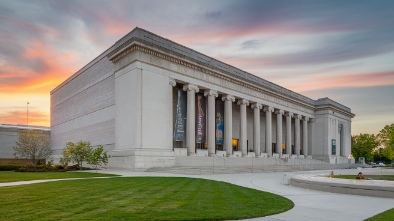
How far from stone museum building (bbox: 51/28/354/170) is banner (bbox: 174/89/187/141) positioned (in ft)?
0.49

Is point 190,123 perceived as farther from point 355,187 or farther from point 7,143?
point 7,143

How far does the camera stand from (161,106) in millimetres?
46688

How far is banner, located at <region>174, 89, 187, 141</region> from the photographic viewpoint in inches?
1968

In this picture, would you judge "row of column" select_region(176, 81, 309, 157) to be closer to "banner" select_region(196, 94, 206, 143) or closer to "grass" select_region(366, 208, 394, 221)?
"banner" select_region(196, 94, 206, 143)

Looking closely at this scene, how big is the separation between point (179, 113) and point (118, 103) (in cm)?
920

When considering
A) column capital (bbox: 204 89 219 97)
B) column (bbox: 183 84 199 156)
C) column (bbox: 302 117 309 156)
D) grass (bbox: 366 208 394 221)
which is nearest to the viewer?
grass (bbox: 366 208 394 221)

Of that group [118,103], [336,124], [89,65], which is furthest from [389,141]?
[89,65]

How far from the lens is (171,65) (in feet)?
159

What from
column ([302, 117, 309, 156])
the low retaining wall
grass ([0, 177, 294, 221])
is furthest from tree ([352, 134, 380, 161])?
grass ([0, 177, 294, 221])

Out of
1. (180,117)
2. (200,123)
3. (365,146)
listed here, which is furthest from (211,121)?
(365,146)

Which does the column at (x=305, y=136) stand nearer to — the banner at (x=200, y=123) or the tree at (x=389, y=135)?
the tree at (x=389, y=135)

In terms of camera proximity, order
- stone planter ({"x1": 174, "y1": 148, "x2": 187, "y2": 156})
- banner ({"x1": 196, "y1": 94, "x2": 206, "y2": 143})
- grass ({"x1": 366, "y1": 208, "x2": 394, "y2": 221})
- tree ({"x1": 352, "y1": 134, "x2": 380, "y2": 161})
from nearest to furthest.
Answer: grass ({"x1": 366, "y1": 208, "x2": 394, "y2": 221}) < stone planter ({"x1": 174, "y1": 148, "x2": 187, "y2": 156}) < banner ({"x1": 196, "y1": 94, "x2": 206, "y2": 143}) < tree ({"x1": 352, "y1": 134, "x2": 380, "y2": 161})

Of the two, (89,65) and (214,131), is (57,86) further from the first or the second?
(214,131)

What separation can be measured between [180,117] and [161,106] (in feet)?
17.0
